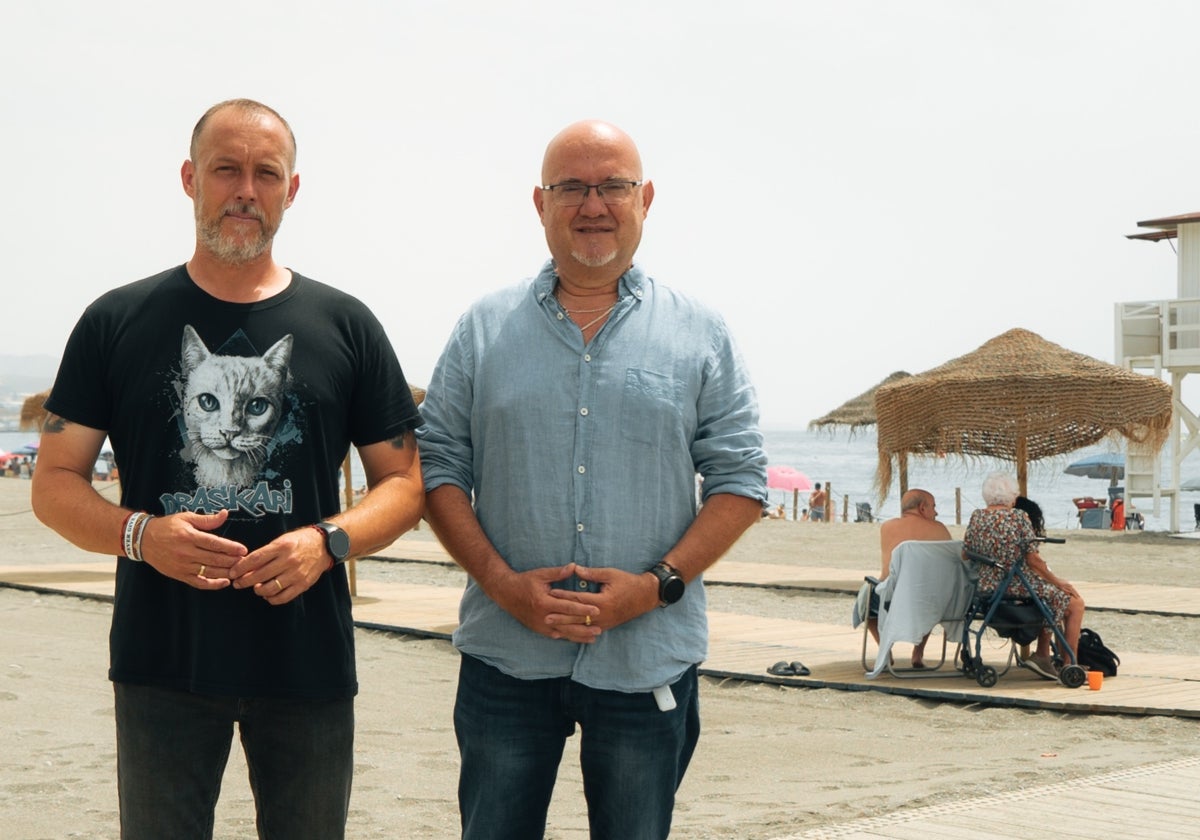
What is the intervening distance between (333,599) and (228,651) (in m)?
0.22

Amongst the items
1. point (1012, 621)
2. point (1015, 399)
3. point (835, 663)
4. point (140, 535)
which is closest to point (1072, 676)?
point (1012, 621)

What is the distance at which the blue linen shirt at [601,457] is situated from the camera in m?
2.98

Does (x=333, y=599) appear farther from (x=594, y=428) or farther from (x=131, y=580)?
(x=594, y=428)

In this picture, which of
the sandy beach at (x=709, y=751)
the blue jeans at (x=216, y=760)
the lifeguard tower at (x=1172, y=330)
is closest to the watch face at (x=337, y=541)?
the blue jeans at (x=216, y=760)

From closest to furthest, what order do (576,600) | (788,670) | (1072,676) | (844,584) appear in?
(576,600), (1072,676), (788,670), (844,584)

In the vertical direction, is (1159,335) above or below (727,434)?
above

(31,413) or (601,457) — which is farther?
(31,413)

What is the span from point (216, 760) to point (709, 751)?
495 cm

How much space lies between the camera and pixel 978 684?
30.6 ft

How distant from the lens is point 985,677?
921 cm

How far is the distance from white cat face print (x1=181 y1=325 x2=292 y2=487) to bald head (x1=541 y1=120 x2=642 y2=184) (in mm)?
727

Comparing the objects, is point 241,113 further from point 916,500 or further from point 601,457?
point 916,500

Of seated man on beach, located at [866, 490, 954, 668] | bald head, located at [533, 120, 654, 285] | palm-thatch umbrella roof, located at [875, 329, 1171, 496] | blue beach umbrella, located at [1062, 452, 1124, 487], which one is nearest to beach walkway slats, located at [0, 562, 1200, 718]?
seated man on beach, located at [866, 490, 954, 668]

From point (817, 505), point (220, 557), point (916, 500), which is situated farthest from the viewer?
point (817, 505)
